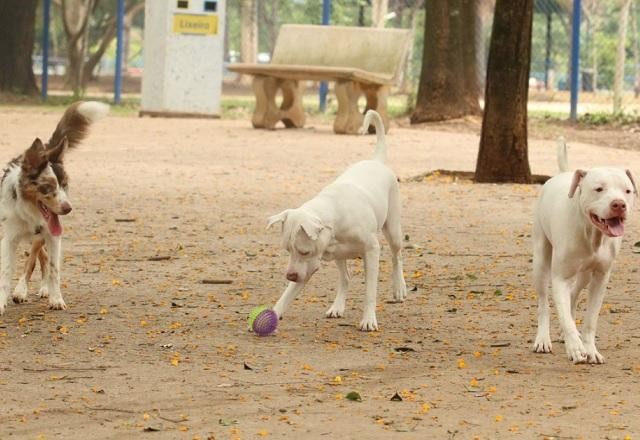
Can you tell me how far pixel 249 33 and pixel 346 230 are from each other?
1647 inches

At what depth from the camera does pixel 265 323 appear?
720 centimetres

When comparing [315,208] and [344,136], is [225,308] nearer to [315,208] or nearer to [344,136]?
[315,208]

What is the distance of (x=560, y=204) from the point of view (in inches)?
266

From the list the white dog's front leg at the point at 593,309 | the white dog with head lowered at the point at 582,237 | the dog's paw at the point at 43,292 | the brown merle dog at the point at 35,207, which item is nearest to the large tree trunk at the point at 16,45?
the dog's paw at the point at 43,292

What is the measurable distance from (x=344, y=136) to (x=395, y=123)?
320 centimetres

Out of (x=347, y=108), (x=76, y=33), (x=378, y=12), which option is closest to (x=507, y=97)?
(x=347, y=108)

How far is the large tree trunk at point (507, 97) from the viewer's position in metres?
14.1

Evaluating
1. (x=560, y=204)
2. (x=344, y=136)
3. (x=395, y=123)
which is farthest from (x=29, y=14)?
(x=560, y=204)

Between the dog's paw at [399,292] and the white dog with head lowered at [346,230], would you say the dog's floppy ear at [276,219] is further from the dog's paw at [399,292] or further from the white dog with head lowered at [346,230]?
the dog's paw at [399,292]

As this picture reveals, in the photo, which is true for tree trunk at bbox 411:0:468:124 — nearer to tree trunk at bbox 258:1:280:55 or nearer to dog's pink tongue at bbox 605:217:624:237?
dog's pink tongue at bbox 605:217:624:237

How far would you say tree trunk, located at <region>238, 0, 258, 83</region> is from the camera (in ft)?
161

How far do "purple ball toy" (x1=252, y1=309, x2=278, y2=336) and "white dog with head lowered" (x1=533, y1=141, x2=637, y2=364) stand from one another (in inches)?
49.2

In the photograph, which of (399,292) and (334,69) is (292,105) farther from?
(399,292)

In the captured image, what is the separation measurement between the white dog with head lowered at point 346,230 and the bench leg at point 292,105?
13457mm
